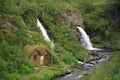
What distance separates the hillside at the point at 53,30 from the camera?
157ft

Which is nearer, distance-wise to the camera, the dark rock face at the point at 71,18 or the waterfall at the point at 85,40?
the dark rock face at the point at 71,18

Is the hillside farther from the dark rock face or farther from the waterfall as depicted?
the waterfall

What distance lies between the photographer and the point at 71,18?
7556 centimetres

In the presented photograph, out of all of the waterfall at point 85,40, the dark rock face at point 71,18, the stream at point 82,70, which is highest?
the dark rock face at point 71,18

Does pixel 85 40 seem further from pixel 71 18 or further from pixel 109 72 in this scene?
pixel 109 72

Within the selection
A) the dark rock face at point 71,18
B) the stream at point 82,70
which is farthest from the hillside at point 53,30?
the stream at point 82,70

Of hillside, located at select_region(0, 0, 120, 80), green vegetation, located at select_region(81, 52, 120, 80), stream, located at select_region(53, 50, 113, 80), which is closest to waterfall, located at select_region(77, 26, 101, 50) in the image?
hillside, located at select_region(0, 0, 120, 80)

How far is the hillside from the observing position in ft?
157

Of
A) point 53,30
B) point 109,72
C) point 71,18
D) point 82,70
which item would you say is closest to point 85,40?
point 71,18

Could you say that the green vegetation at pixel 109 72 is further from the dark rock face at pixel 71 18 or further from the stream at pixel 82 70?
the dark rock face at pixel 71 18

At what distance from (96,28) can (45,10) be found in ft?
48.7

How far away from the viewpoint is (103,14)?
283 ft

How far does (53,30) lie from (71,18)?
27.3ft

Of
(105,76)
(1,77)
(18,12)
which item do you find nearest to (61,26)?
(18,12)
